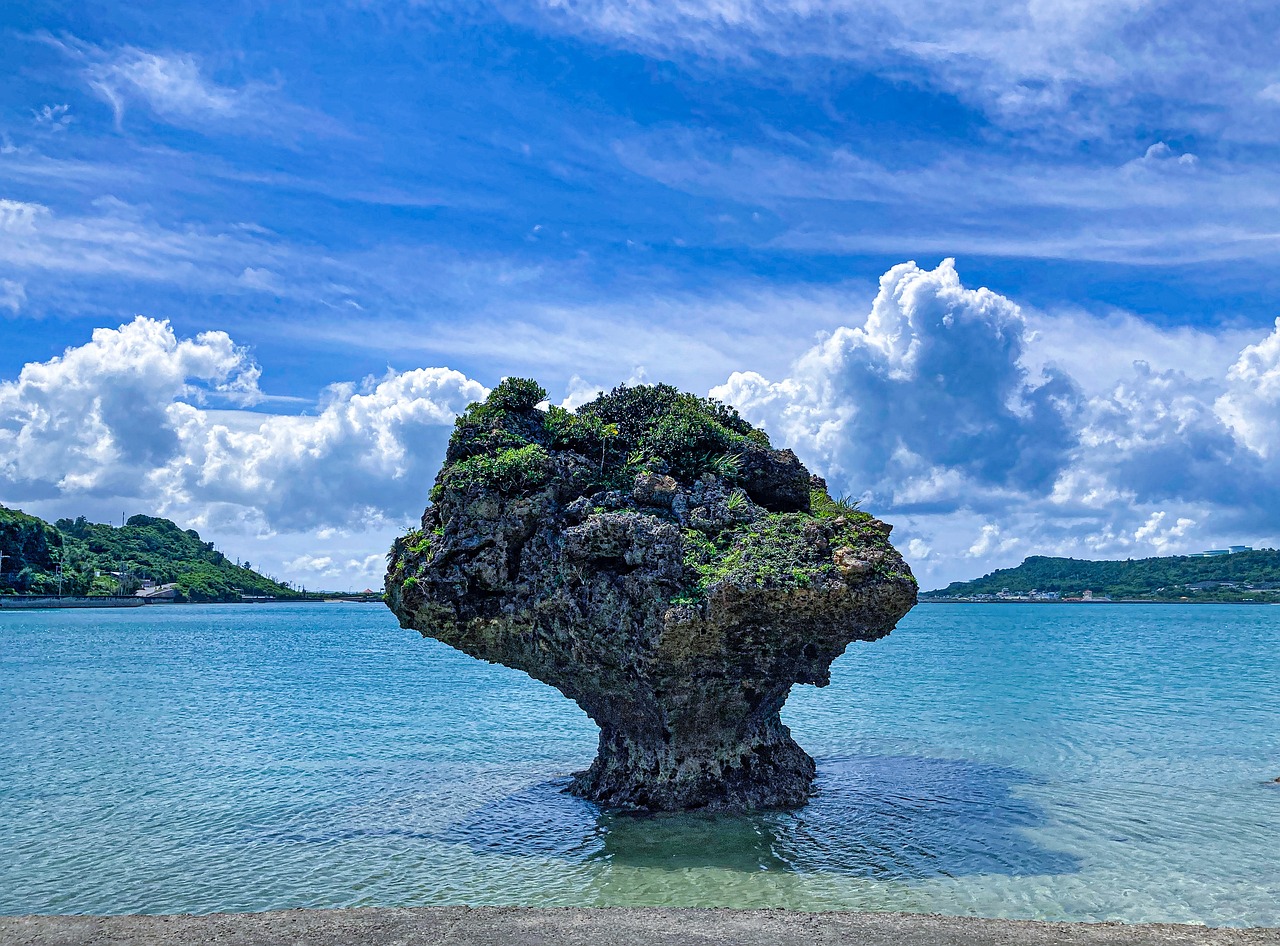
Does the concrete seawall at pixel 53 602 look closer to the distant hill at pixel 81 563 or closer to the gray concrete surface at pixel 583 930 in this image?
the distant hill at pixel 81 563

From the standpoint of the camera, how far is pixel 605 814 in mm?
16797

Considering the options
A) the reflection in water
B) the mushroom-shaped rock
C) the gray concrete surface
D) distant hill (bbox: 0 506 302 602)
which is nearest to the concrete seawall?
distant hill (bbox: 0 506 302 602)

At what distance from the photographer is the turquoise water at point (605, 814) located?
42.9 feet

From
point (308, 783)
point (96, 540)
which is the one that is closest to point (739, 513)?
point (308, 783)

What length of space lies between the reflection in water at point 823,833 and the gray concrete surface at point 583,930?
296 centimetres

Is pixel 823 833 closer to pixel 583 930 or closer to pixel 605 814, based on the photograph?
pixel 605 814

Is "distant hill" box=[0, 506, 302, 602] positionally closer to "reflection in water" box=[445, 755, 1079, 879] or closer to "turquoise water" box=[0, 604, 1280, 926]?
"turquoise water" box=[0, 604, 1280, 926]

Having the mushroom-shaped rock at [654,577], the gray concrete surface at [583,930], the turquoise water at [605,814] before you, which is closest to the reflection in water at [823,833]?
the turquoise water at [605,814]

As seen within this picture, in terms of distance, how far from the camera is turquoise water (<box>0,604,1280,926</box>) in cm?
1307

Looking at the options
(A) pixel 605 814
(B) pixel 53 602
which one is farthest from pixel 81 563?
(A) pixel 605 814

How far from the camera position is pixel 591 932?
34.2 feet

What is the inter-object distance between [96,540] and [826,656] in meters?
209

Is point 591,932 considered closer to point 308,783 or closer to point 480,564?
point 480,564

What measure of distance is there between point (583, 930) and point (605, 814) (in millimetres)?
6381
